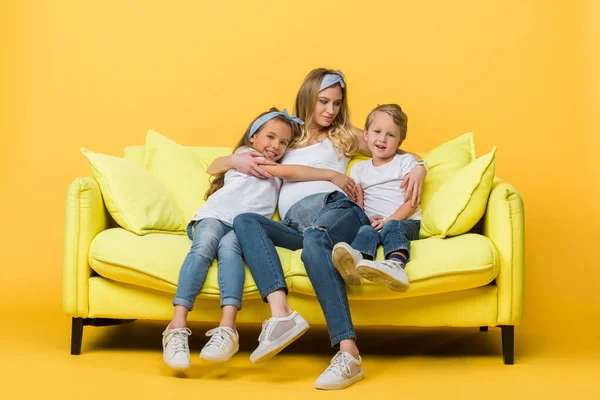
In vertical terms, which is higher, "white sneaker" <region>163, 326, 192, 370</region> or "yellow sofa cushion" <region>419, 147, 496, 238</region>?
"yellow sofa cushion" <region>419, 147, 496, 238</region>

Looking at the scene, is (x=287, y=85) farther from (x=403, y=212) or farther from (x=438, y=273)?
(x=438, y=273)

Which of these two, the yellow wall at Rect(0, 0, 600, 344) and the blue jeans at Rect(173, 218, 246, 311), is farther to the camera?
the yellow wall at Rect(0, 0, 600, 344)

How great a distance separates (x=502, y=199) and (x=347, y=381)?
0.94 meters

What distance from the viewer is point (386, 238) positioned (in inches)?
119

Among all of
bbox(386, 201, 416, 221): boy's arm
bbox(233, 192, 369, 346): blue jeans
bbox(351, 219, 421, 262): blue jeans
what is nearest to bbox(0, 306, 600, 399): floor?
bbox(233, 192, 369, 346): blue jeans

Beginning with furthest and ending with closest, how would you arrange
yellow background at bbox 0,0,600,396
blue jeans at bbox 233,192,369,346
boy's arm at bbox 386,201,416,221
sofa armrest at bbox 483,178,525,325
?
1. yellow background at bbox 0,0,600,396
2. boy's arm at bbox 386,201,416,221
3. sofa armrest at bbox 483,178,525,325
4. blue jeans at bbox 233,192,369,346

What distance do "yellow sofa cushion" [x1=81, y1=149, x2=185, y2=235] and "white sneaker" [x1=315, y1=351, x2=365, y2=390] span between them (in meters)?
0.98

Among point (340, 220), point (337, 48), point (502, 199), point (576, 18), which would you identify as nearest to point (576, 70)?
point (576, 18)

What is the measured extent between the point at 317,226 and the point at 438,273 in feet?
1.49

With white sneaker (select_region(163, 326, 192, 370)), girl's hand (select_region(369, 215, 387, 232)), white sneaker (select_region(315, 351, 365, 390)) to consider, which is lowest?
white sneaker (select_region(315, 351, 365, 390))

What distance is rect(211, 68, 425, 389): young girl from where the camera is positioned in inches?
106

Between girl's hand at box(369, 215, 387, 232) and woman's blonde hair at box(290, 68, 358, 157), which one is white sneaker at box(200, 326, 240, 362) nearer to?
girl's hand at box(369, 215, 387, 232)

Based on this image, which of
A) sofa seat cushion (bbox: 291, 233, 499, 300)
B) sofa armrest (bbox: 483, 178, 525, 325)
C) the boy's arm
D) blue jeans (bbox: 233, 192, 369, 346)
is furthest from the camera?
the boy's arm

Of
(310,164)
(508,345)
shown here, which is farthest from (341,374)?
(310,164)
